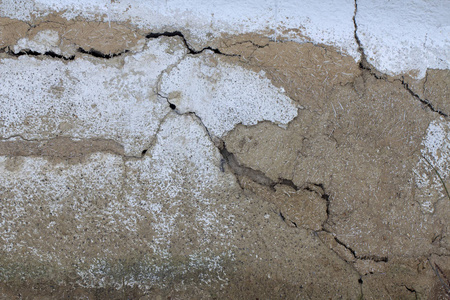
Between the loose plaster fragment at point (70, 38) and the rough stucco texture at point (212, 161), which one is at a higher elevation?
the loose plaster fragment at point (70, 38)

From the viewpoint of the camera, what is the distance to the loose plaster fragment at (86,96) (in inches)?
105

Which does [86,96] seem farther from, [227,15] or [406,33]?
[406,33]

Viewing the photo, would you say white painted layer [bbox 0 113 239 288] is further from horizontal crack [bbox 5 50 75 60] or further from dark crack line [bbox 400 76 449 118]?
dark crack line [bbox 400 76 449 118]

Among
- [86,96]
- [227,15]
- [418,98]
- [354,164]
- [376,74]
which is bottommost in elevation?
[354,164]

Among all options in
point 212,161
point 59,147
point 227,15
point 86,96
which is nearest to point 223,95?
point 212,161

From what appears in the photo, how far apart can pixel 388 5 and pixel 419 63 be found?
0.55 m

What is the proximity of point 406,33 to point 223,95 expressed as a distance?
1.61m

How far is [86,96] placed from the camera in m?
2.68

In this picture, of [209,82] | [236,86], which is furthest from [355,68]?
[209,82]

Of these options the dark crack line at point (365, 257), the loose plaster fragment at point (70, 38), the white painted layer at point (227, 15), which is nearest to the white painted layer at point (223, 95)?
the white painted layer at point (227, 15)

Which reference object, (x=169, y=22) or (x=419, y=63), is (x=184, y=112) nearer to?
(x=169, y=22)

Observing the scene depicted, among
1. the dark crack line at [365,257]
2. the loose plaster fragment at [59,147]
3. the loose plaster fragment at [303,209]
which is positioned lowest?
the dark crack line at [365,257]

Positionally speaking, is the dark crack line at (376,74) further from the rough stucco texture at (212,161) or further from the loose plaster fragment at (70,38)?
the loose plaster fragment at (70,38)

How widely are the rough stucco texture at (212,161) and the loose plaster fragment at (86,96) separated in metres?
0.01
